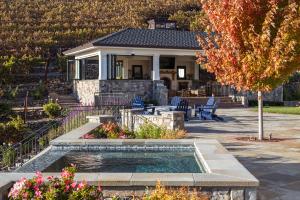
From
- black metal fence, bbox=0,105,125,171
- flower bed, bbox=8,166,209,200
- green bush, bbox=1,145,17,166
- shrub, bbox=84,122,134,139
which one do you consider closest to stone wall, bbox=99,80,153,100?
black metal fence, bbox=0,105,125,171

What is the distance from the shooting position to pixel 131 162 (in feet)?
30.6

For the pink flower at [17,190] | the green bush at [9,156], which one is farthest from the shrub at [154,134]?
the pink flower at [17,190]

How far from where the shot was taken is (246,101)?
29219 mm

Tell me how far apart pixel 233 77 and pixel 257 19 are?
1778mm

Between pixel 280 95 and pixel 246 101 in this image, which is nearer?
pixel 246 101

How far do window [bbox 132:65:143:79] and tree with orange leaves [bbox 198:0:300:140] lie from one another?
19839mm

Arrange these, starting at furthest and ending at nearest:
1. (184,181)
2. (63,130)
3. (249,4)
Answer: (63,130), (249,4), (184,181)

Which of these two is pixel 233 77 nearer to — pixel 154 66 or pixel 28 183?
pixel 28 183

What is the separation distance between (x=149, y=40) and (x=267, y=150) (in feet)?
59.6

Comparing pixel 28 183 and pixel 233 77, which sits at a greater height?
pixel 233 77

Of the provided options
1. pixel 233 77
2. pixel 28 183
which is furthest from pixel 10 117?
pixel 28 183

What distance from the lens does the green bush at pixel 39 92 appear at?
101 feet

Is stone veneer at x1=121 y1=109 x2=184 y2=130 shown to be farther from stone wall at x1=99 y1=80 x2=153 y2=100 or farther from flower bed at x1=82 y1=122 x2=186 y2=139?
stone wall at x1=99 y1=80 x2=153 y2=100

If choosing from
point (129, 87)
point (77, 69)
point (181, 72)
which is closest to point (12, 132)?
point (129, 87)
